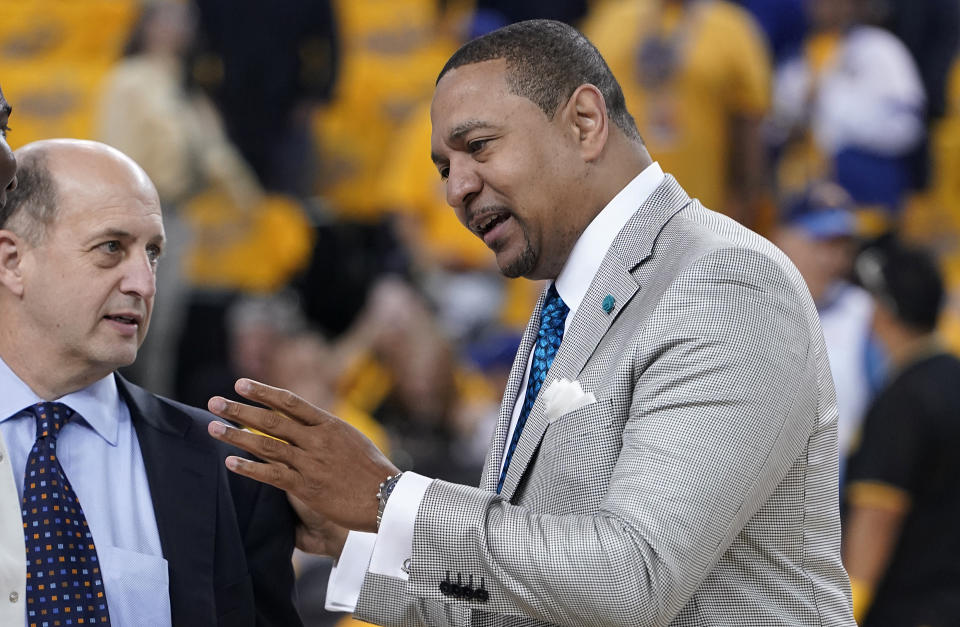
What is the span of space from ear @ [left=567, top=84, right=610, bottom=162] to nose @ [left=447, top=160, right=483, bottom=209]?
0.65 feet

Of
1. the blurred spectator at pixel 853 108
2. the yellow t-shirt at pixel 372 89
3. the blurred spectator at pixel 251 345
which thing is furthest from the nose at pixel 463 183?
the blurred spectator at pixel 853 108

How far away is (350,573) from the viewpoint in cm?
255

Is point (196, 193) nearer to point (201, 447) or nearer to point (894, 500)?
point (894, 500)

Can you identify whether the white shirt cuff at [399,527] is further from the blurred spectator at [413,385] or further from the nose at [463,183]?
the blurred spectator at [413,385]

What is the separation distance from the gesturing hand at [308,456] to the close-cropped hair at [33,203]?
586 mm

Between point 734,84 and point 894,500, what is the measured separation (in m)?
3.18

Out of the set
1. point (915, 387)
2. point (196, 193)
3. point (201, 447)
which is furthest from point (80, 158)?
point (196, 193)

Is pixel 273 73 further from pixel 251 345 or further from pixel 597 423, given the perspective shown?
pixel 597 423

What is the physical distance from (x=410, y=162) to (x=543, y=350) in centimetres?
512

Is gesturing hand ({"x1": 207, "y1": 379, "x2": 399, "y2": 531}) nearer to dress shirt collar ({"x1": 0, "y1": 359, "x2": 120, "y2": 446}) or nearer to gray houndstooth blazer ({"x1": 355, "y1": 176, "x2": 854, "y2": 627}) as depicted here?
gray houndstooth blazer ({"x1": 355, "y1": 176, "x2": 854, "y2": 627})

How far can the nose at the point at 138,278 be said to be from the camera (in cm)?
254

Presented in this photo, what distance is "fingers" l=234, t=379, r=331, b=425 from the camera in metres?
2.20

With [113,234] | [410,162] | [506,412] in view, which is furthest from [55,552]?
[410,162]

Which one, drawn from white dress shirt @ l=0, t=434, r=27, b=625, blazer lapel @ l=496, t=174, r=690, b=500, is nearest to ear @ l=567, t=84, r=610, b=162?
blazer lapel @ l=496, t=174, r=690, b=500
